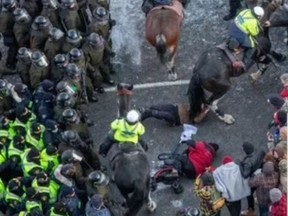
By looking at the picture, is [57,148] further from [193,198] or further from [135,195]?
[193,198]

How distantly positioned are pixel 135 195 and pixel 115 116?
9.49ft

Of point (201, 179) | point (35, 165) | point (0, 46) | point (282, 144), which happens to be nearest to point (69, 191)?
point (35, 165)

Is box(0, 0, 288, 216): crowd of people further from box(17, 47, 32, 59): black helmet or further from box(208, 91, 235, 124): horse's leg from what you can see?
box(208, 91, 235, 124): horse's leg

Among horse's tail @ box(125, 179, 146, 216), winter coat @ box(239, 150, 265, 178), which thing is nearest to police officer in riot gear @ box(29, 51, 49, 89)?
horse's tail @ box(125, 179, 146, 216)

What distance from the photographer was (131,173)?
39.9 ft

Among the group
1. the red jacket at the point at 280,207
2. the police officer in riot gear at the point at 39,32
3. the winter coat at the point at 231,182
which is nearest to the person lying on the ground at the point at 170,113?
the police officer in riot gear at the point at 39,32

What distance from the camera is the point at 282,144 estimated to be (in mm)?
12117

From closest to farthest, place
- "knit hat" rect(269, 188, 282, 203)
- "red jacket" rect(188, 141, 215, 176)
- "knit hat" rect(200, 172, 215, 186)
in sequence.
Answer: "knit hat" rect(269, 188, 282, 203), "knit hat" rect(200, 172, 215, 186), "red jacket" rect(188, 141, 215, 176)

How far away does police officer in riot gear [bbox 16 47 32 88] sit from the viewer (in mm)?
14109

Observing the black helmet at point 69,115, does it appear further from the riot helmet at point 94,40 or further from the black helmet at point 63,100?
the riot helmet at point 94,40

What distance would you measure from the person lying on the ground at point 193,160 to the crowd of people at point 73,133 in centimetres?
2

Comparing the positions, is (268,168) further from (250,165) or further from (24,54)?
(24,54)

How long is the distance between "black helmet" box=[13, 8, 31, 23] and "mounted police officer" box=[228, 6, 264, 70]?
344 cm

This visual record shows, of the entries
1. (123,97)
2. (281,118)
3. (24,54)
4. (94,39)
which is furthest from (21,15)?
(281,118)
